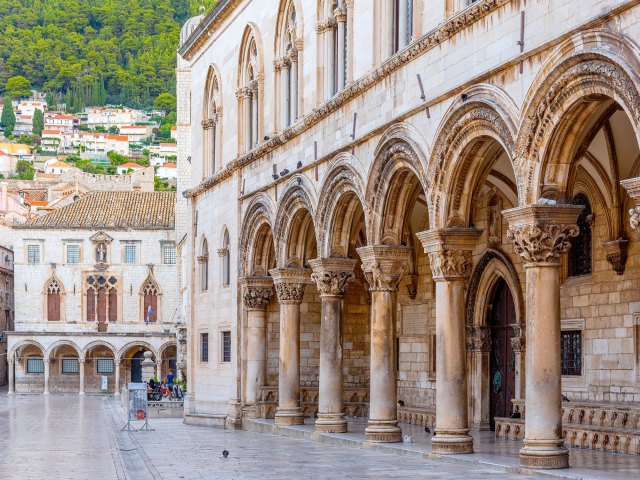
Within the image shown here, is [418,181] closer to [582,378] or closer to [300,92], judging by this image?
[582,378]

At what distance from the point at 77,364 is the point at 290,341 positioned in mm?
56887

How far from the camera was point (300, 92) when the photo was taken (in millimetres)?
28203

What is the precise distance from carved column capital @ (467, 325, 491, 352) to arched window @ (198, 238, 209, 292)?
42.6ft

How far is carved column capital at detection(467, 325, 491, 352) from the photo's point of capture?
25984mm

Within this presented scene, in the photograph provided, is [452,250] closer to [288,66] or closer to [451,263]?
[451,263]

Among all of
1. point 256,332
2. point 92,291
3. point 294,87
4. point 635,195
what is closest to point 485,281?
point 294,87

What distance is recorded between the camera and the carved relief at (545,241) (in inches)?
651

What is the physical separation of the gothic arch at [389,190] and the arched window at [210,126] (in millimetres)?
14943

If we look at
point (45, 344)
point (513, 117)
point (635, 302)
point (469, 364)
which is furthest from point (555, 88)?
point (45, 344)

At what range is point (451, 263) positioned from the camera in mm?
19594

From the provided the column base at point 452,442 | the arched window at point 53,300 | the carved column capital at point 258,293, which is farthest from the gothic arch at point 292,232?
the arched window at point 53,300

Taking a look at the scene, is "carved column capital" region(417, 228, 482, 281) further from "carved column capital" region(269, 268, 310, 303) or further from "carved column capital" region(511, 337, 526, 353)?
"carved column capital" region(269, 268, 310, 303)

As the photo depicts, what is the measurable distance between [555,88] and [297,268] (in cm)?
1358

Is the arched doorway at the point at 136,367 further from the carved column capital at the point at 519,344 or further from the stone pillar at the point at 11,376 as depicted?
the carved column capital at the point at 519,344
